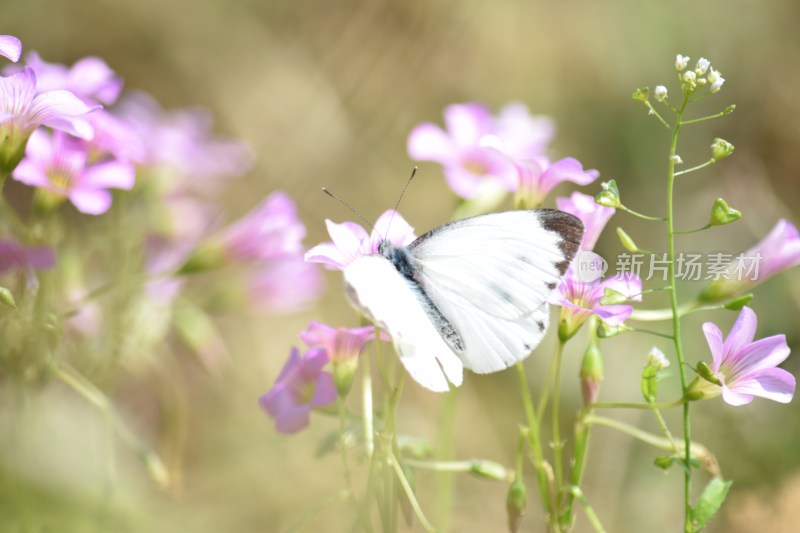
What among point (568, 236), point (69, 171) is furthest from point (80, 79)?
point (568, 236)

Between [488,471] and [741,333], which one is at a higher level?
[741,333]

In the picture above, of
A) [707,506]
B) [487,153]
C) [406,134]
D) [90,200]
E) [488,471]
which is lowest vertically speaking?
[406,134]

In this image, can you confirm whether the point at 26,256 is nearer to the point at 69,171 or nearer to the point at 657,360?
the point at 69,171

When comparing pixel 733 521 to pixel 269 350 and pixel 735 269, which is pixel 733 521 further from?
pixel 269 350

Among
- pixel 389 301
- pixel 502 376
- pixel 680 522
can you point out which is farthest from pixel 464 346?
pixel 502 376

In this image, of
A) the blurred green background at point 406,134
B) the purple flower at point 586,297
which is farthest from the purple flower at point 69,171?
the blurred green background at point 406,134

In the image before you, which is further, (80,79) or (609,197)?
(80,79)
